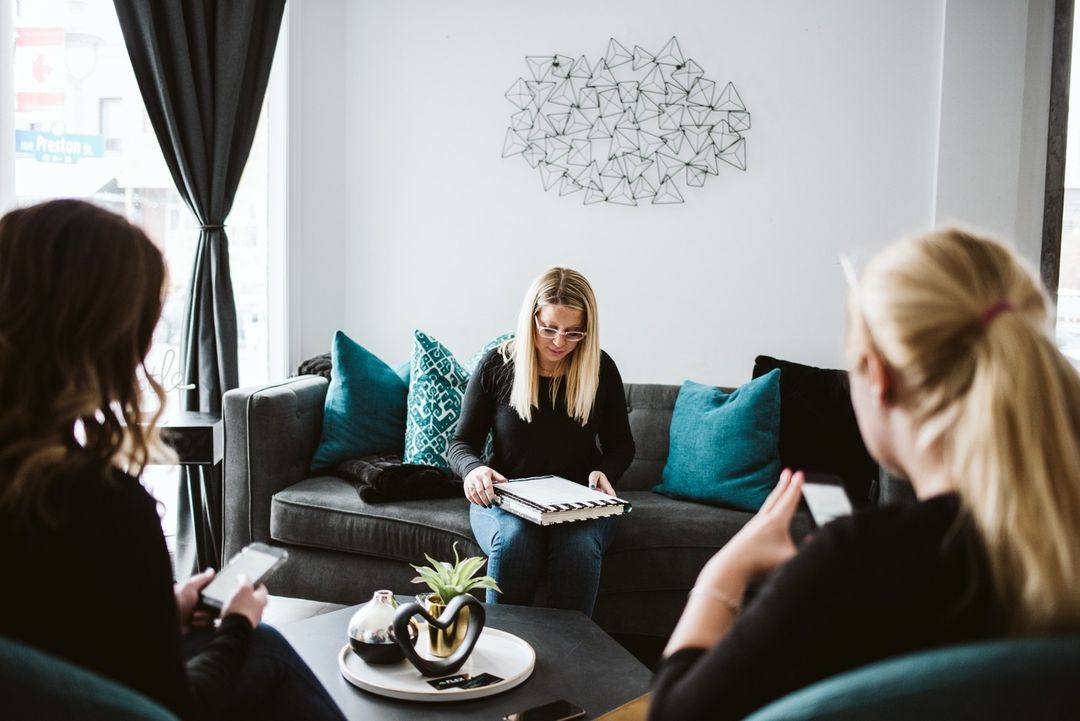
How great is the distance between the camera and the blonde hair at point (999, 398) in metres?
0.80

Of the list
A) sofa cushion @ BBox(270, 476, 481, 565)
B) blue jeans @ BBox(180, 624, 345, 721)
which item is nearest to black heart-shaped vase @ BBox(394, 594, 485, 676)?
blue jeans @ BBox(180, 624, 345, 721)

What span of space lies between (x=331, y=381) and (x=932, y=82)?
2.45 m

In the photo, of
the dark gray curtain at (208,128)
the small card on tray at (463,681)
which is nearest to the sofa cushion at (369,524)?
the dark gray curtain at (208,128)

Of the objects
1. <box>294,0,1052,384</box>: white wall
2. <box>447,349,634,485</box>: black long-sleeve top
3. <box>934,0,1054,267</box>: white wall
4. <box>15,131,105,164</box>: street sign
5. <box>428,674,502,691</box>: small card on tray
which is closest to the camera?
<box>428,674,502,691</box>: small card on tray

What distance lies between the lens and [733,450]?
288cm

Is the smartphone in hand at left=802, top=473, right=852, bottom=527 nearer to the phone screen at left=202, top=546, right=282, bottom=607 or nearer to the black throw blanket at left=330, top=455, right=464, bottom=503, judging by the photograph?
the phone screen at left=202, top=546, right=282, bottom=607

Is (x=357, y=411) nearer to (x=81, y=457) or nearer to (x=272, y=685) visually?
(x=272, y=685)

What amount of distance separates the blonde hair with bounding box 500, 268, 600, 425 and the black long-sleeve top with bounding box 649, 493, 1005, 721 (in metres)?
1.82

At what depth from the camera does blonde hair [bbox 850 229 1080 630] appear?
2.62ft

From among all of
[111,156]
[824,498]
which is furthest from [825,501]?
[111,156]

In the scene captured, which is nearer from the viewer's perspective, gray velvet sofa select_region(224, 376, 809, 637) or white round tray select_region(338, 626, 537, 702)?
white round tray select_region(338, 626, 537, 702)

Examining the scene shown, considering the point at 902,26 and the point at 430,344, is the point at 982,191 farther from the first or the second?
the point at 430,344

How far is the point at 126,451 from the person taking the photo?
43.6 inches

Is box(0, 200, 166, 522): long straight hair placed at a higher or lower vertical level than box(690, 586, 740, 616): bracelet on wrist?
higher
